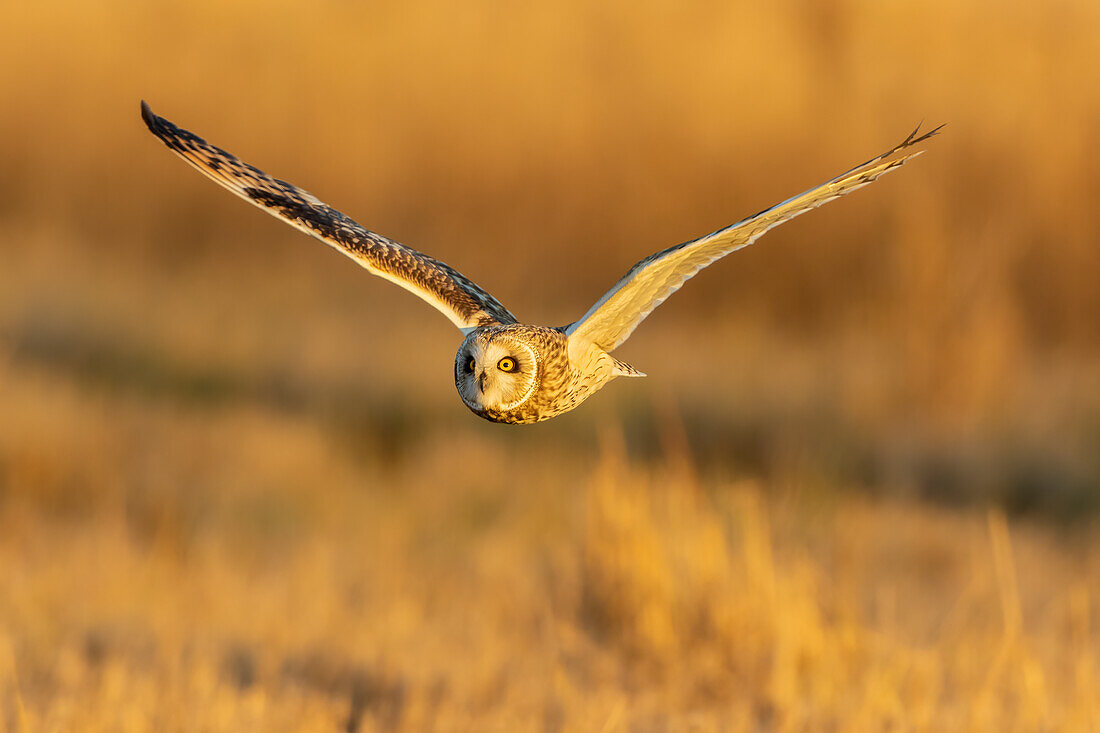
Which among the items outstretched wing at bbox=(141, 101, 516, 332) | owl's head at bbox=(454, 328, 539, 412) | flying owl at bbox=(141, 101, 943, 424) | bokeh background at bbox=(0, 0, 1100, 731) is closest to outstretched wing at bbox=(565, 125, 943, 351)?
flying owl at bbox=(141, 101, 943, 424)

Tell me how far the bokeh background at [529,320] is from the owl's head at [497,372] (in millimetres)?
4188

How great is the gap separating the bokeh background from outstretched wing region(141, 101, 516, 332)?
10.9 feet

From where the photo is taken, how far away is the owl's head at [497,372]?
8.05ft

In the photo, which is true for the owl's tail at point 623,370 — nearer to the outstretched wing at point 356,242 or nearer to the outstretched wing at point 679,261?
the outstretched wing at point 679,261

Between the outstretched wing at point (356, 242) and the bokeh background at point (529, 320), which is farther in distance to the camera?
the bokeh background at point (529, 320)

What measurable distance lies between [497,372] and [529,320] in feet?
21.7

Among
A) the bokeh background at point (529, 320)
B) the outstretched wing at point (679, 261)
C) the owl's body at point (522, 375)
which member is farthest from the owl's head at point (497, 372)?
the bokeh background at point (529, 320)

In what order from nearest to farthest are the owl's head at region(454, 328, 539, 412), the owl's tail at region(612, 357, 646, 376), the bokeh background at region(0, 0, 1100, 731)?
the owl's head at region(454, 328, 539, 412) < the owl's tail at region(612, 357, 646, 376) < the bokeh background at region(0, 0, 1100, 731)

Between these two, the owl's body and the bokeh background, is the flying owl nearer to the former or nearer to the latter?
the owl's body

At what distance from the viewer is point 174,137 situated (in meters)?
3.64

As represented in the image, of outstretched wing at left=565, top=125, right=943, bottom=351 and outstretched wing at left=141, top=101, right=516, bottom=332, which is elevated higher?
outstretched wing at left=141, top=101, right=516, bottom=332

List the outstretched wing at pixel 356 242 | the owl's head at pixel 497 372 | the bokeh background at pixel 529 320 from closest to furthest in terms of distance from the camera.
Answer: the owl's head at pixel 497 372 < the outstretched wing at pixel 356 242 < the bokeh background at pixel 529 320

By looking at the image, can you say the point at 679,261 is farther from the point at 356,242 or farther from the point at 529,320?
the point at 529,320

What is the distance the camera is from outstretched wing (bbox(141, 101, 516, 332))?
3.10m
